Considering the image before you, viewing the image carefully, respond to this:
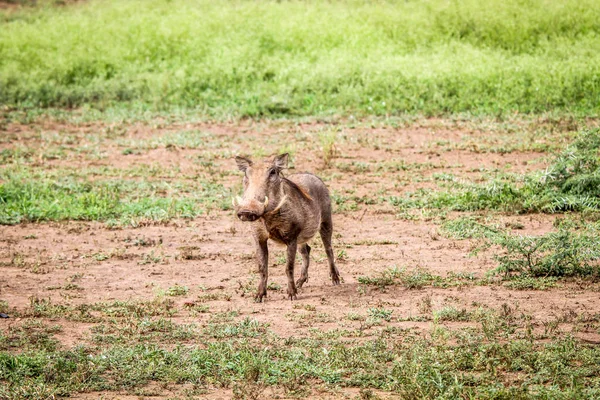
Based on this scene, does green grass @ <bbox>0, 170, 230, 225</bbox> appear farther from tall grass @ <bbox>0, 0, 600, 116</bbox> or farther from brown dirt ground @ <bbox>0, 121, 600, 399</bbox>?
tall grass @ <bbox>0, 0, 600, 116</bbox>

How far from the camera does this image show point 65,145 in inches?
568

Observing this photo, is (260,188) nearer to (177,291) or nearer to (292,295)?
(292,295)

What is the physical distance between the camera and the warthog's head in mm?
7172

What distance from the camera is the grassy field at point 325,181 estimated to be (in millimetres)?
5973

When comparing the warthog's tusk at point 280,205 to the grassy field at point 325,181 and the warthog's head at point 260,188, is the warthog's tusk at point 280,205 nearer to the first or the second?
the warthog's head at point 260,188

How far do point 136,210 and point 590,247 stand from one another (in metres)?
5.17

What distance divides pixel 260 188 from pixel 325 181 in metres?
5.02

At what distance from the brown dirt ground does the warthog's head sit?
0.80 m

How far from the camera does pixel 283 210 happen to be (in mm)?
7695

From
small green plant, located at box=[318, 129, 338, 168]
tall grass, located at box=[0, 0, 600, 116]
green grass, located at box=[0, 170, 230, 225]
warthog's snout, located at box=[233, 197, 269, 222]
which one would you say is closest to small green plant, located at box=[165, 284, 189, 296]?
warthog's snout, located at box=[233, 197, 269, 222]

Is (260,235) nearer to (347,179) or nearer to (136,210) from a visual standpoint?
(136,210)

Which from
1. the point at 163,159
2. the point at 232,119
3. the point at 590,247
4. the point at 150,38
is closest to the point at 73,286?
the point at 590,247

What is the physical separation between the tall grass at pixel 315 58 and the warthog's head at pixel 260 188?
8.36 metres

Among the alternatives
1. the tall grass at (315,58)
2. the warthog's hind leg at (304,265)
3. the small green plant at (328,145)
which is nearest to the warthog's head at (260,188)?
the warthog's hind leg at (304,265)
